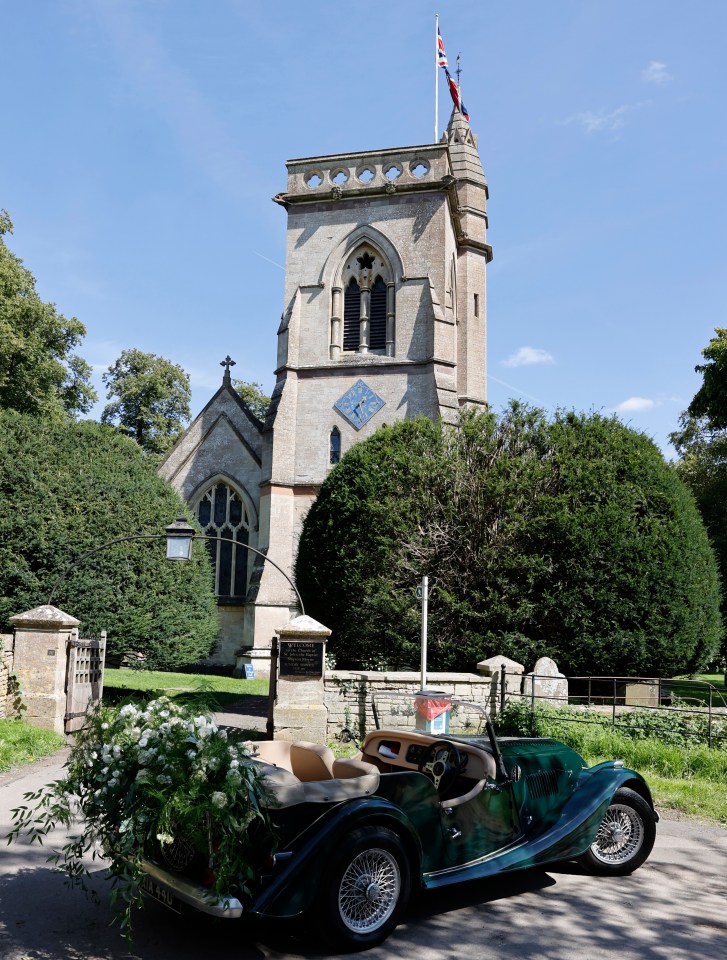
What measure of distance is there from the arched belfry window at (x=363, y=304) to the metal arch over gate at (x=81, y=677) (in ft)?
49.2

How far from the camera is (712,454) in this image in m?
33.4

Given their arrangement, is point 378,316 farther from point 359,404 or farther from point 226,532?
point 226,532

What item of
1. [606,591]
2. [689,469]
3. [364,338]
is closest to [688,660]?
[606,591]

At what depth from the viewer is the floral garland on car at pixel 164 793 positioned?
415 cm

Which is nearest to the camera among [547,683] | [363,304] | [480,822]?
[480,822]

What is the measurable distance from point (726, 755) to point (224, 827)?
769 centimetres

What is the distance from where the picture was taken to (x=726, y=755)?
9641 millimetres

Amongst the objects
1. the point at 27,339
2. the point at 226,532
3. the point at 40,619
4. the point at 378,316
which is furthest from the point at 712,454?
the point at 40,619

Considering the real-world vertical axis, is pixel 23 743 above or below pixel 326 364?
below

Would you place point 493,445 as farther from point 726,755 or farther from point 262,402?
point 262,402

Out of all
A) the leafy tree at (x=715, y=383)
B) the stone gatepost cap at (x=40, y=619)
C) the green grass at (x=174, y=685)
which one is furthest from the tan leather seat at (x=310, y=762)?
the leafy tree at (x=715, y=383)

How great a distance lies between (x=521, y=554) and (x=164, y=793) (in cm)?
1127

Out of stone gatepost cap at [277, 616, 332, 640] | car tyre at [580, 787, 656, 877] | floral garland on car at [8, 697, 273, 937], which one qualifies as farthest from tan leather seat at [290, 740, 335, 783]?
stone gatepost cap at [277, 616, 332, 640]

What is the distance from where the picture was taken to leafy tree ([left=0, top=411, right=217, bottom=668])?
48.7 ft
